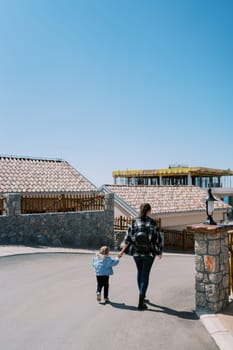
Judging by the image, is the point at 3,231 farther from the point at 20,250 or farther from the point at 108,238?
the point at 108,238

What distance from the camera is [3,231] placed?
1313cm

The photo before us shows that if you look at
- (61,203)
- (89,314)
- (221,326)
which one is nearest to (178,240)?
(61,203)

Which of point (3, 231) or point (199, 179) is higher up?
point (199, 179)

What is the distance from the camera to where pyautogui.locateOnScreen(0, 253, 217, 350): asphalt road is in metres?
4.73

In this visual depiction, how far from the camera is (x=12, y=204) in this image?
532 inches

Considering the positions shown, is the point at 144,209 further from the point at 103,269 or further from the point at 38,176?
the point at 38,176

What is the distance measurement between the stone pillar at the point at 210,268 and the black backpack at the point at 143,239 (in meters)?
0.71

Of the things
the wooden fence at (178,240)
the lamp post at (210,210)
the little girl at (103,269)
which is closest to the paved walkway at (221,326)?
the lamp post at (210,210)

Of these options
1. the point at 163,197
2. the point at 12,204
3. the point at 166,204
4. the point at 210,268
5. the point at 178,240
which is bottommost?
the point at 178,240

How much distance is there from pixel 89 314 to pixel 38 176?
17.0 m

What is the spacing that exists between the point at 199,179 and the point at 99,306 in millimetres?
40537

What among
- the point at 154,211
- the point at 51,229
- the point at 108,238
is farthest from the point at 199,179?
the point at 51,229

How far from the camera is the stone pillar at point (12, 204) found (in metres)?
13.4

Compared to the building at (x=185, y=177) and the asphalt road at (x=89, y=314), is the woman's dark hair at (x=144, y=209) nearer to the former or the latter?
the asphalt road at (x=89, y=314)
